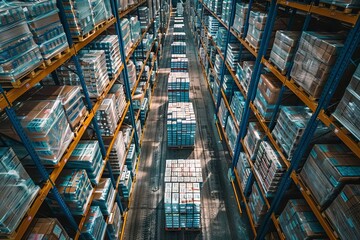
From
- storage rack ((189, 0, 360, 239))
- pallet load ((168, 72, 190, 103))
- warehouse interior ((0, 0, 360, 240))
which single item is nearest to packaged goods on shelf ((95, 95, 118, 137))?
warehouse interior ((0, 0, 360, 240))

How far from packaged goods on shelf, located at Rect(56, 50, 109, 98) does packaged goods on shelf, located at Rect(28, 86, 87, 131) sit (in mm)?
551

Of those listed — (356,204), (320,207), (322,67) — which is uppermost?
(322,67)

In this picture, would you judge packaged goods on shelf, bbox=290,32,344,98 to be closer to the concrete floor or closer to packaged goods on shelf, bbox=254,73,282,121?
packaged goods on shelf, bbox=254,73,282,121

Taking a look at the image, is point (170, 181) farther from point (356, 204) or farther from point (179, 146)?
point (356, 204)

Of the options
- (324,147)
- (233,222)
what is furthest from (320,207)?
(233,222)

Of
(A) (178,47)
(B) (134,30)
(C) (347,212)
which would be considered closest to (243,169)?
(C) (347,212)

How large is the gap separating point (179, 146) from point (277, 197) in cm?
502

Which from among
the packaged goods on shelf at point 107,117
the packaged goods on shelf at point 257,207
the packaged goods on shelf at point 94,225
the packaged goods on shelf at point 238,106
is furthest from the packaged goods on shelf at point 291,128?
the packaged goods on shelf at point 94,225

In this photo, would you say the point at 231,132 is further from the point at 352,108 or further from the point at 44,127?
the point at 44,127

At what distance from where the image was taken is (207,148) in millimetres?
9141

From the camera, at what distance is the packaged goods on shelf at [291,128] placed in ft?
12.4

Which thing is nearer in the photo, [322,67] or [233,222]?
[322,67]

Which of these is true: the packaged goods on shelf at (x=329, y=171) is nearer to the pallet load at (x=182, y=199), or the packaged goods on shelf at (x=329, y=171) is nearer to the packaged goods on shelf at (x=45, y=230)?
the pallet load at (x=182, y=199)

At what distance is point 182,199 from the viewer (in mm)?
5844
